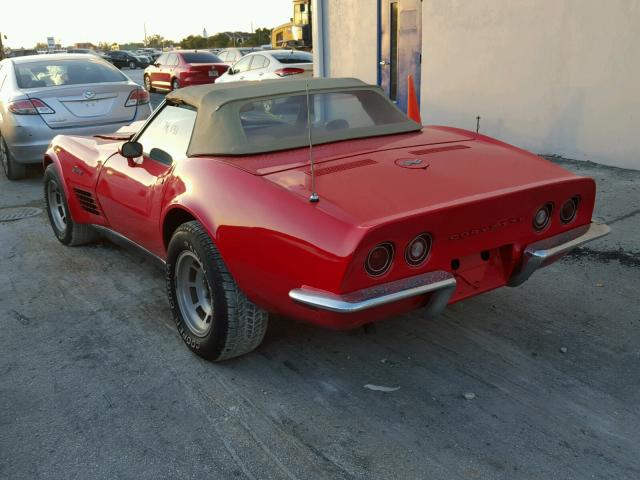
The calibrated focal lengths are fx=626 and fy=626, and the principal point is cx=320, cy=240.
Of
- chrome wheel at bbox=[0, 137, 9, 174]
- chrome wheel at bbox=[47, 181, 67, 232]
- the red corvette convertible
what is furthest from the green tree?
the red corvette convertible

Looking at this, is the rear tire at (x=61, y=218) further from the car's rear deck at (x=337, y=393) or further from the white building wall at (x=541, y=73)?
the white building wall at (x=541, y=73)

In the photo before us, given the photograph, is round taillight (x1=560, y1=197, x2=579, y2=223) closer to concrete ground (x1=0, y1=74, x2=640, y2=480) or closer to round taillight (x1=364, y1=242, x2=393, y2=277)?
concrete ground (x1=0, y1=74, x2=640, y2=480)

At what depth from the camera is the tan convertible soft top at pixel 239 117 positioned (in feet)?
11.4

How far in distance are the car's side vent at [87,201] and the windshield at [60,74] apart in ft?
12.2

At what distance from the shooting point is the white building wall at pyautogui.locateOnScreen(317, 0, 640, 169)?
7203 mm

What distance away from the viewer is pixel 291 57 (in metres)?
15.6

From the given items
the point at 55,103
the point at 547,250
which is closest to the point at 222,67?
the point at 55,103

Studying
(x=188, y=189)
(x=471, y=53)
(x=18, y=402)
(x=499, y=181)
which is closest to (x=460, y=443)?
(x=499, y=181)

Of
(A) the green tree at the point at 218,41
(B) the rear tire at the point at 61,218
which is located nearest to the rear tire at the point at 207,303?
(B) the rear tire at the point at 61,218

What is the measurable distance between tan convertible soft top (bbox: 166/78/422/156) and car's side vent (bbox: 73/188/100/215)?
1.11 metres

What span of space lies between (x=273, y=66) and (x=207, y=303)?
12.4m

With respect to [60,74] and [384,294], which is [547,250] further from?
[60,74]

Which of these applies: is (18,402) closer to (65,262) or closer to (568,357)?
(65,262)

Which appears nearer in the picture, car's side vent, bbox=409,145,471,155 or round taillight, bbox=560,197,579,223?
round taillight, bbox=560,197,579,223
